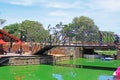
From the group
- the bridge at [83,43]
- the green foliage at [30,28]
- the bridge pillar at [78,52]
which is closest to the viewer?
the bridge at [83,43]

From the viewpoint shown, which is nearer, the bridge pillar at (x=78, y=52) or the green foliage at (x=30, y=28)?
the bridge pillar at (x=78, y=52)

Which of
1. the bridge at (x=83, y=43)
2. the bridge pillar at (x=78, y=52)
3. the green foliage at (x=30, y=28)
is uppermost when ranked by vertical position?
the green foliage at (x=30, y=28)

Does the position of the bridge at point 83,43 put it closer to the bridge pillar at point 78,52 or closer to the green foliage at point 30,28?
the bridge pillar at point 78,52

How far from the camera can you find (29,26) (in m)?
90.8

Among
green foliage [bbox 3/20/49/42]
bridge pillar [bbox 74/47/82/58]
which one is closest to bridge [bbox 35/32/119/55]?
bridge pillar [bbox 74/47/82/58]

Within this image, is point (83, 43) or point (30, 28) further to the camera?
point (30, 28)

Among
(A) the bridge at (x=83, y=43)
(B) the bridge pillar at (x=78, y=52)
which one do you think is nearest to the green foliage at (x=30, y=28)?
(B) the bridge pillar at (x=78, y=52)

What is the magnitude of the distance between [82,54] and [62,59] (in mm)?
11966

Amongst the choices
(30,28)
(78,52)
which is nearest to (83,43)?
(78,52)

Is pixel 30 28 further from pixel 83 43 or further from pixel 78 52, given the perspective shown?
pixel 83 43

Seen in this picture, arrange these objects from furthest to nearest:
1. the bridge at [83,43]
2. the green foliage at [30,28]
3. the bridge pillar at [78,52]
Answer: the green foliage at [30,28]
the bridge pillar at [78,52]
the bridge at [83,43]

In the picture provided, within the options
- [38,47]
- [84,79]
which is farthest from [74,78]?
[38,47]

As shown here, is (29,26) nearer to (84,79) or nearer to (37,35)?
(37,35)

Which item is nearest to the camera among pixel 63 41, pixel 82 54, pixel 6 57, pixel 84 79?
pixel 84 79
